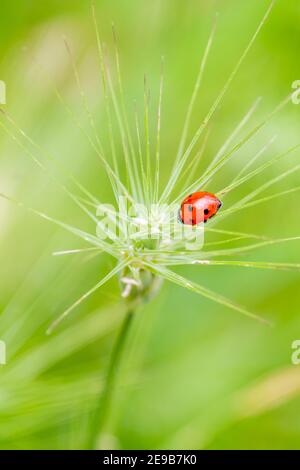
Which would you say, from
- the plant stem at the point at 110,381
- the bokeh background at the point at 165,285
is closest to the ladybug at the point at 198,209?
the plant stem at the point at 110,381

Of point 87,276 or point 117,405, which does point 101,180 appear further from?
point 117,405

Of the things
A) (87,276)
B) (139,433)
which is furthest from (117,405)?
(87,276)

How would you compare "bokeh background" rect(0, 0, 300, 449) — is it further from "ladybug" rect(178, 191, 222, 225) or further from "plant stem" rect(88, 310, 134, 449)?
"ladybug" rect(178, 191, 222, 225)

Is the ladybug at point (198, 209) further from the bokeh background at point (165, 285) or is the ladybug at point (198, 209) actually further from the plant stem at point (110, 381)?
the bokeh background at point (165, 285)

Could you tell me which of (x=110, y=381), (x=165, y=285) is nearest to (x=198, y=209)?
(x=110, y=381)
